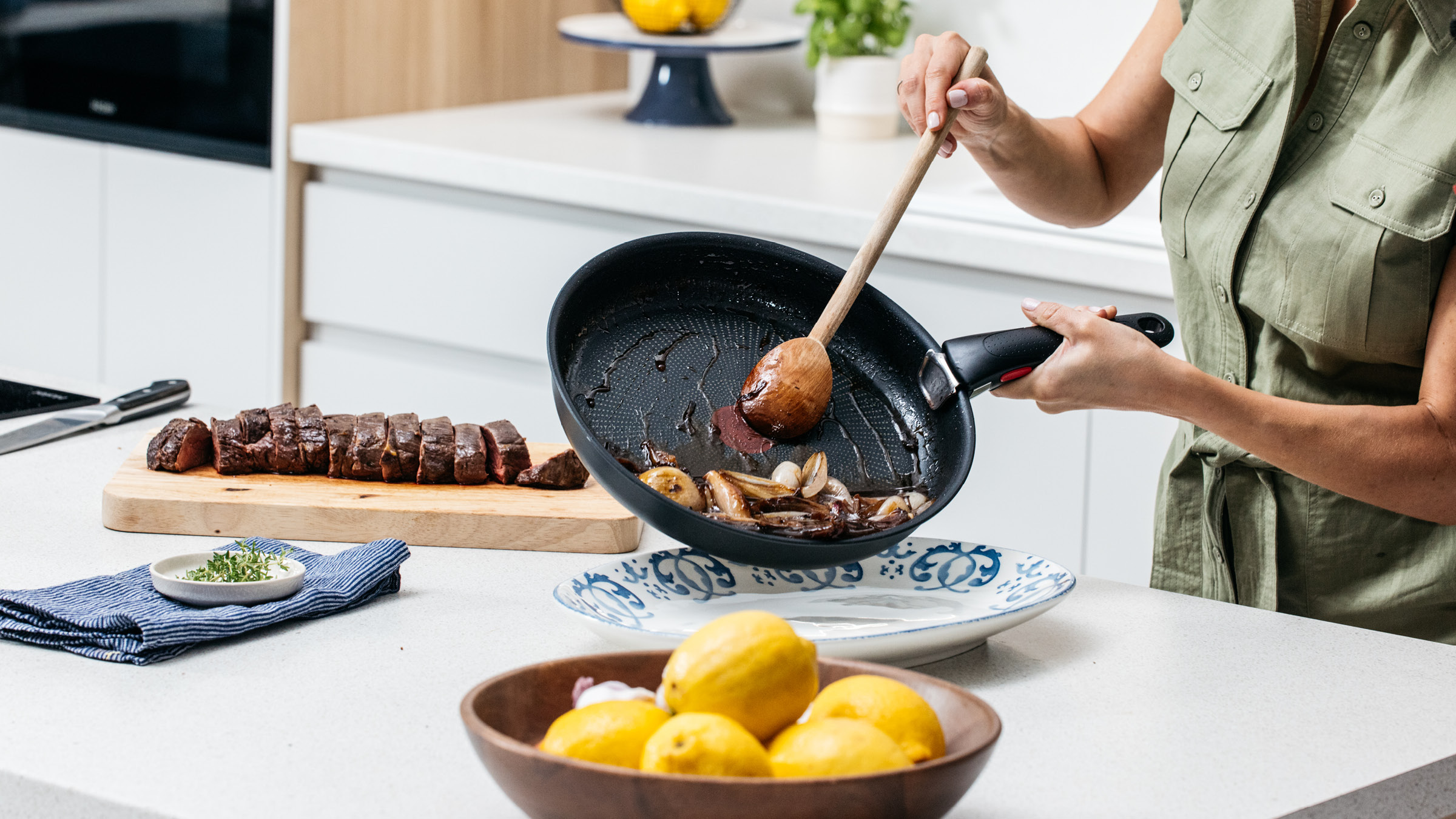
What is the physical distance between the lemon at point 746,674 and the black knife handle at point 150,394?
928mm

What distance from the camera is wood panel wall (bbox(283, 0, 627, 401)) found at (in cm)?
244

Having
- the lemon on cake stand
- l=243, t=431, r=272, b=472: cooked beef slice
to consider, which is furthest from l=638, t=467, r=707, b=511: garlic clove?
the lemon on cake stand

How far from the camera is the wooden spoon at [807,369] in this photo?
43.4 inches

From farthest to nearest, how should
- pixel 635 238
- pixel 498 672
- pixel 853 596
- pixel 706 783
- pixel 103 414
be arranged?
pixel 635 238 < pixel 103 414 < pixel 853 596 < pixel 498 672 < pixel 706 783

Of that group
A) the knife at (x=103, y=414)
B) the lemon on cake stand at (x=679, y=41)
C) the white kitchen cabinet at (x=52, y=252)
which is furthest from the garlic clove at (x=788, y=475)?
the white kitchen cabinet at (x=52, y=252)

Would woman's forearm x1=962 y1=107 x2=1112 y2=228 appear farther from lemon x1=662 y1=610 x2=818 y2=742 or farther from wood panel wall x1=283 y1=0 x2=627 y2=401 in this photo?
wood panel wall x1=283 y1=0 x2=627 y2=401

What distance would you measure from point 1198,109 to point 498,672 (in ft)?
2.65

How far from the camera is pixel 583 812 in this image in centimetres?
67

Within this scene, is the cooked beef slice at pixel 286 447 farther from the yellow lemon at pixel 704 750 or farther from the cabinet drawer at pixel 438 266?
the cabinet drawer at pixel 438 266

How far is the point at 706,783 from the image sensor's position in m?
0.64

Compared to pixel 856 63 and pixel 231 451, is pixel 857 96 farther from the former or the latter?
pixel 231 451

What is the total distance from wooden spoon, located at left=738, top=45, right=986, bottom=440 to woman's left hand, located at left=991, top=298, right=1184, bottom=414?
126mm

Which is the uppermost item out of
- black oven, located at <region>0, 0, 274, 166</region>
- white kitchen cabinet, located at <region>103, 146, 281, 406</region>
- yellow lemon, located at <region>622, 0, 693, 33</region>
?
yellow lemon, located at <region>622, 0, 693, 33</region>

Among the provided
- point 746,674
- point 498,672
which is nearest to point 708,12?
point 498,672
